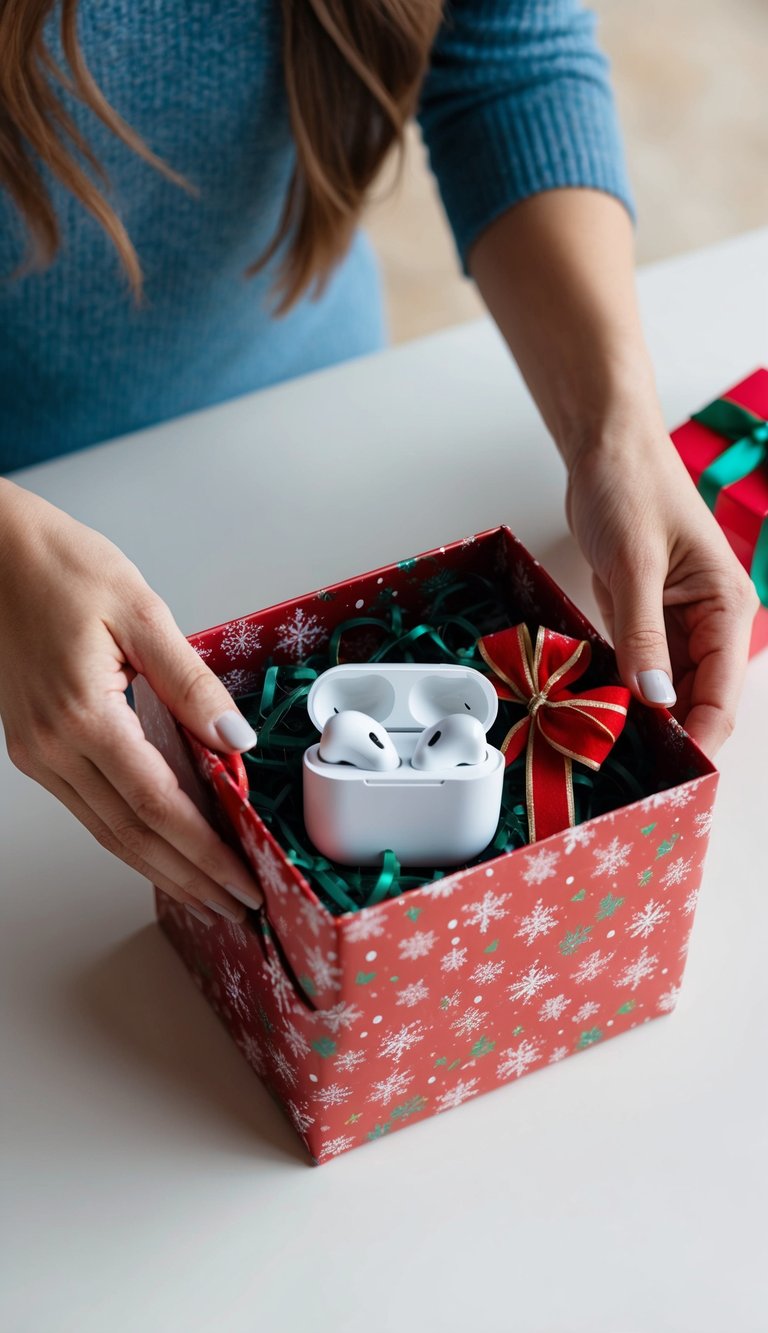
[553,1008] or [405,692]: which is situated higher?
[405,692]

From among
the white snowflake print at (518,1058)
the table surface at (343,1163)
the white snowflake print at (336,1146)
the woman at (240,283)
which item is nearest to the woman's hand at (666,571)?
the woman at (240,283)

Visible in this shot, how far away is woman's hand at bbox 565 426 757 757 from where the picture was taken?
778 millimetres

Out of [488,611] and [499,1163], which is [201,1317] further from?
[488,611]

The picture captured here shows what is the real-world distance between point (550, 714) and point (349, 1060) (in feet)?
0.68

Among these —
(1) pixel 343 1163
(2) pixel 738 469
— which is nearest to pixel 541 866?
(1) pixel 343 1163

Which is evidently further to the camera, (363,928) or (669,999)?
(669,999)

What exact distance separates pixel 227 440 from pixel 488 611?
0.39 m

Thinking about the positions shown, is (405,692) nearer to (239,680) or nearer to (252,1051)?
(239,680)

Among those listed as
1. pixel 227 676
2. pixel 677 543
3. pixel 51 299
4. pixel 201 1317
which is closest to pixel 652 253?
pixel 51 299

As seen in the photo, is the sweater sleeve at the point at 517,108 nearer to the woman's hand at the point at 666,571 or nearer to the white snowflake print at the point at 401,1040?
the woman's hand at the point at 666,571

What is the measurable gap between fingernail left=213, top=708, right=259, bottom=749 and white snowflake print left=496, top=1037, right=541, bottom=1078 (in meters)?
0.23

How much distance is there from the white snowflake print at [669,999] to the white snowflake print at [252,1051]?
0.23 meters

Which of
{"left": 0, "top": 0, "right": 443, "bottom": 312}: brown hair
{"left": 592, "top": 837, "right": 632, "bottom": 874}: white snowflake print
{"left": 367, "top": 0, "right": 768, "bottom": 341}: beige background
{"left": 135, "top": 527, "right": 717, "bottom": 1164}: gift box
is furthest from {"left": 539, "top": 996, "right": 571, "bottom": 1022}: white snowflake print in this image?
{"left": 367, "top": 0, "right": 768, "bottom": 341}: beige background

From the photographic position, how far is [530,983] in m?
0.67
